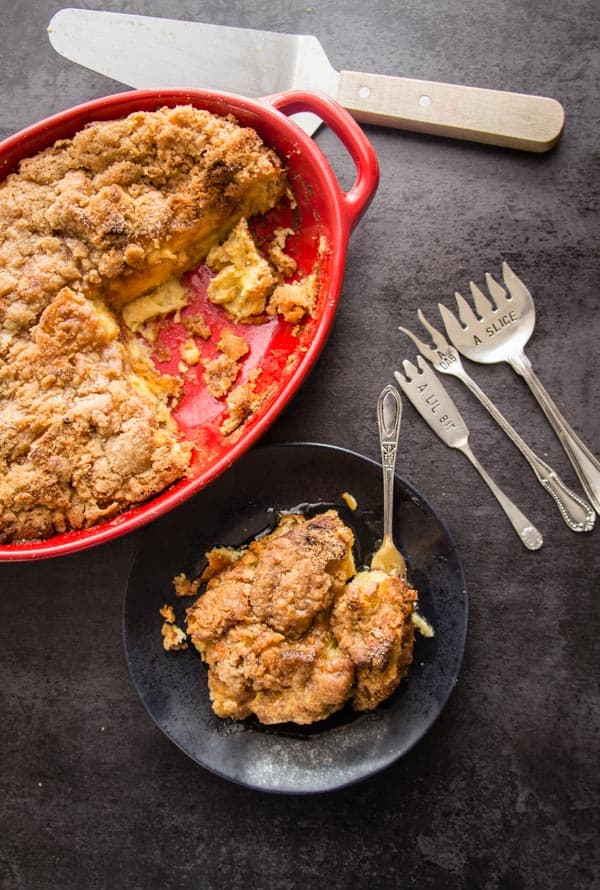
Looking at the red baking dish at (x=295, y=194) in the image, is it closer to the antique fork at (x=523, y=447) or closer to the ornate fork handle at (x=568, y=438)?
the antique fork at (x=523, y=447)

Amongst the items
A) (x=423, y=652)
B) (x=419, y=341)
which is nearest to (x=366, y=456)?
(x=419, y=341)

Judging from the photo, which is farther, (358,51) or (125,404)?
(358,51)

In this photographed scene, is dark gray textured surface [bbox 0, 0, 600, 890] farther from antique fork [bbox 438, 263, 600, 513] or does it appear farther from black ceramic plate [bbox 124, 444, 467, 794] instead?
black ceramic plate [bbox 124, 444, 467, 794]

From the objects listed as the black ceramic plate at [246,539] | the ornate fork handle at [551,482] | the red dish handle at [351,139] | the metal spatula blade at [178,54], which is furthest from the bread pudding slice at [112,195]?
the ornate fork handle at [551,482]

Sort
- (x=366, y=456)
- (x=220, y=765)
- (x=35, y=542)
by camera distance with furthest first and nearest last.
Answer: (x=366, y=456) → (x=220, y=765) → (x=35, y=542)

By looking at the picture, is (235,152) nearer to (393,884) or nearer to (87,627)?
(87,627)

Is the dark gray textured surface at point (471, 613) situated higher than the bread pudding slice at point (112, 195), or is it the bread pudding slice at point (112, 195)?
the bread pudding slice at point (112, 195)

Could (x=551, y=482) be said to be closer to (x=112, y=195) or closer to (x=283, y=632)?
(x=283, y=632)
